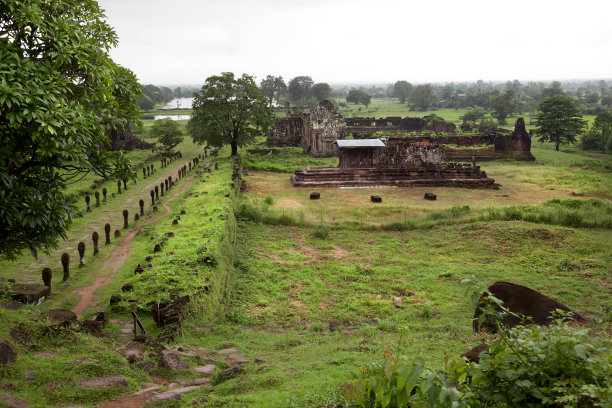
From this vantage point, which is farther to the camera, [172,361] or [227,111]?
[227,111]

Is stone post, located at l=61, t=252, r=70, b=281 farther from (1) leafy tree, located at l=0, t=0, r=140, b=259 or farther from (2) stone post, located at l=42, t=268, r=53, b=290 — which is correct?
(1) leafy tree, located at l=0, t=0, r=140, b=259

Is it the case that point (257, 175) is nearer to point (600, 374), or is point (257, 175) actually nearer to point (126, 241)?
point (126, 241)

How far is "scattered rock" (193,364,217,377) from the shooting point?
250 inches

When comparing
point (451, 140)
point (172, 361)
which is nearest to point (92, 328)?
point (172, 361)

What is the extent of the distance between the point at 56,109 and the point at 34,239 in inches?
95.3

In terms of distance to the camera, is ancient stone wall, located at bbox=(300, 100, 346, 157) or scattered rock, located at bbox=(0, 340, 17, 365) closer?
scattered rock, located at bbox=(0, 340, 17, 365)

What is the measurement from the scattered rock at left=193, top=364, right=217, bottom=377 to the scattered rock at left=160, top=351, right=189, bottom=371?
0.19m

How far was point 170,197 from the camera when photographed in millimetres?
22734

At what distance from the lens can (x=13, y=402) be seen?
15.1 feet

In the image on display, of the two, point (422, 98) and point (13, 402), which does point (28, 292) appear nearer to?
point (13, 402)

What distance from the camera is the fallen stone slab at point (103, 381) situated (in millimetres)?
5340

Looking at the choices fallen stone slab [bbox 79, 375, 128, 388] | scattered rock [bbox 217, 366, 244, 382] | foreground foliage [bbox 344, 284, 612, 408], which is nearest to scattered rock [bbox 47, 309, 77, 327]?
fallen stone slab [bbox 79, 375, 128, 388]

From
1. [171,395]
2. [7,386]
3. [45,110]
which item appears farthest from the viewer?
[45,110]

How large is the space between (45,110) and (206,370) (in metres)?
4.54
